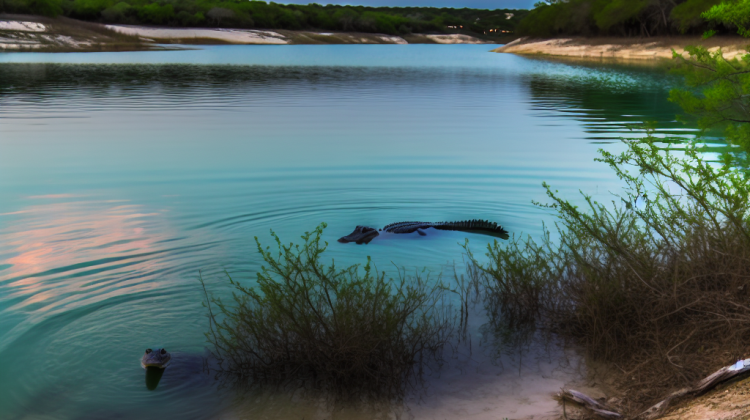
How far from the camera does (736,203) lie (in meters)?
6.16

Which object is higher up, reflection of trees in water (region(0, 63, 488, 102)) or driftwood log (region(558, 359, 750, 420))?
reflection of trees in water (region(0, 63, 488, 102))

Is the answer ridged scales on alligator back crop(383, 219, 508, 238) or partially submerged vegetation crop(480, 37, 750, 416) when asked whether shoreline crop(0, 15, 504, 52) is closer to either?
ridged scales on alligator back crop(383, 219, 508, 238)

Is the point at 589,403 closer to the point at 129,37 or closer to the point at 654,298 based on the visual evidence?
the point at 654,298

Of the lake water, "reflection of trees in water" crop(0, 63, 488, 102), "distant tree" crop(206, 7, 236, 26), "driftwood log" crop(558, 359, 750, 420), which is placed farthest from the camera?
"distant tree" crop(206, 7, 236, 26)

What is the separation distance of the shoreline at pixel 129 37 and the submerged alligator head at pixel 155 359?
74752mm

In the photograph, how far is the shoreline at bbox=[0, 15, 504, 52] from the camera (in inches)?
2864

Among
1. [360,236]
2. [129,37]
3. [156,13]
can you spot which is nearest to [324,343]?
[360,236]

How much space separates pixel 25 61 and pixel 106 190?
4969cm

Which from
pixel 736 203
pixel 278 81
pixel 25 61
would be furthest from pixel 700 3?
pixel 736 203

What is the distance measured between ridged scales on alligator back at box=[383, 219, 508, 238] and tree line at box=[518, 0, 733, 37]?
5130 centimetres

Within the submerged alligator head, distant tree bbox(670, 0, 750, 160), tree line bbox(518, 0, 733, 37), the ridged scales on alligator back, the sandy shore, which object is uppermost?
tree line bbox(518, 0, 733, 37)

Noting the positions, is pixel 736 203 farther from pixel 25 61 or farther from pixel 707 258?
pixel 25 61

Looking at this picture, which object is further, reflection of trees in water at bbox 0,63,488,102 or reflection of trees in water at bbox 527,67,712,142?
reflection of trees in water at bbox 0,63,488,102

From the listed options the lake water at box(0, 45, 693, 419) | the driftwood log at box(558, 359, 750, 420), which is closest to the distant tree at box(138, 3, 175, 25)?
the lake water at box(0, 45, 693, 419)
